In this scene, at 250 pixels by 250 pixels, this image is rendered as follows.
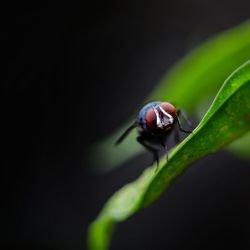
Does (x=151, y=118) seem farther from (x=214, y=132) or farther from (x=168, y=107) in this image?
(x=214, y=132)

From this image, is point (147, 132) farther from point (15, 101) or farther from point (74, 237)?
point (15, 101)

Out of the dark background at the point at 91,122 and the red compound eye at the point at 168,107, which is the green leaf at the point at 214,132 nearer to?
the red compound eye at the point at 168,107

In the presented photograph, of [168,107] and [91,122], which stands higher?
[168,107]

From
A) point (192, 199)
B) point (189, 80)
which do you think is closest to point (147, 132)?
point (189, 80)

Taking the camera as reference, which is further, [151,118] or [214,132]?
[151,118]

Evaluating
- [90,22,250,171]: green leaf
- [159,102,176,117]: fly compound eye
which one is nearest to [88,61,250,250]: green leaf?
[159,102,176,117]: fly compound eye

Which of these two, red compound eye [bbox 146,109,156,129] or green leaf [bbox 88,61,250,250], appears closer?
green leaf [bbox 88,61,250,250]

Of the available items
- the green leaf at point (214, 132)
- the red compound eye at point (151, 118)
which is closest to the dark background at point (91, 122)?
the red compound eye at point (151, 118)

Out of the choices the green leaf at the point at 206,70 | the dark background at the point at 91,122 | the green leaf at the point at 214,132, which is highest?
the green leaf at the point at 214,132

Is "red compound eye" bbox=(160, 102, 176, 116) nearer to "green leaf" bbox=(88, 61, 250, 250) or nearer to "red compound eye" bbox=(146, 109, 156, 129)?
"red compound eye" bbox=(146, 109, 156, 129)

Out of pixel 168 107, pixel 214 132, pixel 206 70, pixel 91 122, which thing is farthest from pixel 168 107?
pixel 91 122
